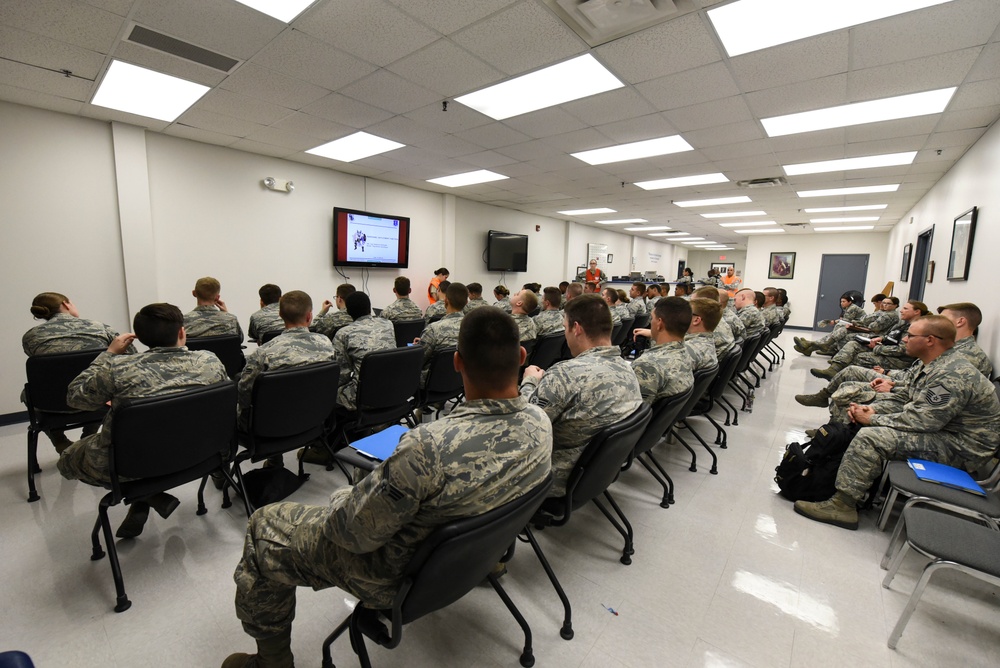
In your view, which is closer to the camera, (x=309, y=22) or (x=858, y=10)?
(x=858, y=10)

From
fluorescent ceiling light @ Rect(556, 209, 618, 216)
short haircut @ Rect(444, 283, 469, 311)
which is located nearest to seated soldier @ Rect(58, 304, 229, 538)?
short haircut @ Rect(444, 283, 469, 311)

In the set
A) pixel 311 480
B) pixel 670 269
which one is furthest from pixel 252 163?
pixel 670 269

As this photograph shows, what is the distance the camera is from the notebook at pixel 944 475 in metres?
1.97

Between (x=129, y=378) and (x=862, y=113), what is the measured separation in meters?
5.42

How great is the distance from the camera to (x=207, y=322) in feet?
11.7

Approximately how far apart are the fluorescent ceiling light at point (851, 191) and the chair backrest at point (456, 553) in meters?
7.88

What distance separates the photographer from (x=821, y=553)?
7.13 ft

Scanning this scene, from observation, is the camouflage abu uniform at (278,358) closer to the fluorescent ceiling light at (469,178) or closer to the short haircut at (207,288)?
the short haircut at (207,288)

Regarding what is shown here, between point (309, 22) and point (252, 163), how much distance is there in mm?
3561

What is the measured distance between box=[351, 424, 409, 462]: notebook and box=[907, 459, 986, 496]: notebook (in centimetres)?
253

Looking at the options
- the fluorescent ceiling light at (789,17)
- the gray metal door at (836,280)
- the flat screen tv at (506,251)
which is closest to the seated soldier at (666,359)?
the fluorescent ceiling light at (789,17)

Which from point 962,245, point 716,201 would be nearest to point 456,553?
point 962,245

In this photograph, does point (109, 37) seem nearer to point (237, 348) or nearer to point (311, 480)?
point (237, 348)

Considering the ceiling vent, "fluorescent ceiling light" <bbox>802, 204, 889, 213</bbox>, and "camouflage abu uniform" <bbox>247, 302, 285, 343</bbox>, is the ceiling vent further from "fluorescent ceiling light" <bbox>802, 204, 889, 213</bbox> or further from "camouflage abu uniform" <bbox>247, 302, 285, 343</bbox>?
"fluorescent ceiling light" <bbox>802, 204, 889, 213</bbox>
